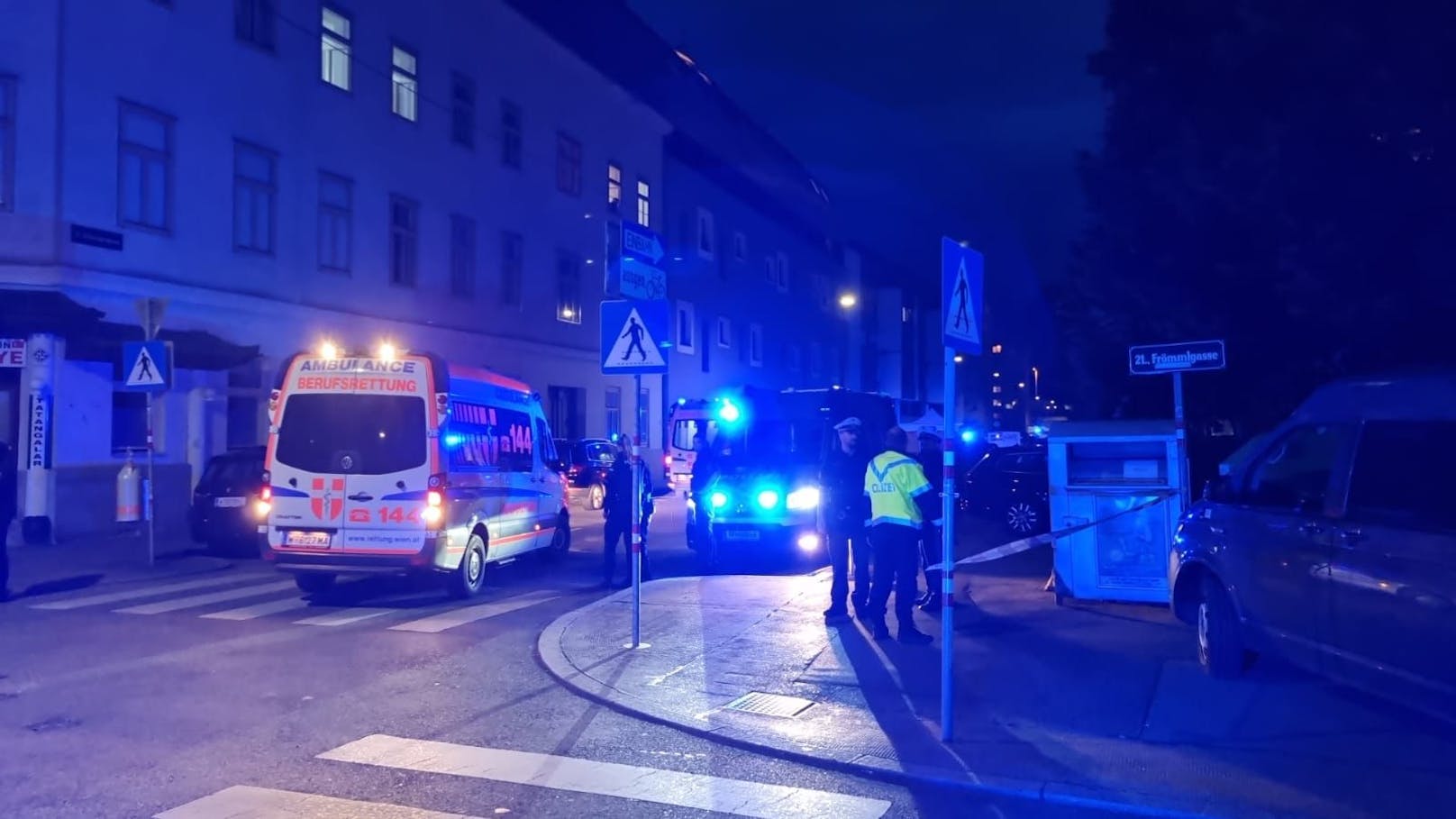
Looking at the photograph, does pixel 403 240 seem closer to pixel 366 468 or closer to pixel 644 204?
pixel 644 204

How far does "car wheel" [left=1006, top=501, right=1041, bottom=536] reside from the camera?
20625 millimetres

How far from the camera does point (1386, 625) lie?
19.6 ft

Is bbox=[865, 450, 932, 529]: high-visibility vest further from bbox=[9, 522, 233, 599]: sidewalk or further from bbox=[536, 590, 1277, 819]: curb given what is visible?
bbox=[9, 522, 233, 599]: sidewalk

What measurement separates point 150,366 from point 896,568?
11.1m

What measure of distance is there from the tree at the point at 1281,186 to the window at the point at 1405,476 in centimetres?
431

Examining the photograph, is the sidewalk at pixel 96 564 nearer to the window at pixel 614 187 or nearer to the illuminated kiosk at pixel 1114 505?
the illuminated kiosk at pixel 1114 505

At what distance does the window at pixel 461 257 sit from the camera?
27.8 meters

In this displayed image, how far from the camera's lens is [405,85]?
2578cm

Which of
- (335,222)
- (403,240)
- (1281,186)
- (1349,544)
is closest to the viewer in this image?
(1349,544)

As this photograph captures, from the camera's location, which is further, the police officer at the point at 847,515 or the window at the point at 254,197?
the window at the point at 254,197

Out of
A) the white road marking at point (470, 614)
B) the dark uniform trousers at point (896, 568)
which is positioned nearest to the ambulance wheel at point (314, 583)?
the white road marking at point (470, 614)

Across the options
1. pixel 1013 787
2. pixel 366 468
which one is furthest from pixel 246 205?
pixel 1013 787

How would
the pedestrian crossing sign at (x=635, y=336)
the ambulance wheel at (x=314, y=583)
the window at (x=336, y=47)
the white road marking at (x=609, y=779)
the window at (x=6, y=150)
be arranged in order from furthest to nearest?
1. the window at (x=336, y=47)
2. the window at (x=6, y=150)
3. the ambulance wheel at (x=314, y=583)
4. the pedestrian crossing sign at (x=635, y=336)
5. the white road marking at (x=609, y=779)

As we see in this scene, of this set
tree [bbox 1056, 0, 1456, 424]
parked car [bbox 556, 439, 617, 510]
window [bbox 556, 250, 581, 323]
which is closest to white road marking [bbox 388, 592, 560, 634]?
tree [bbox 1056, 0, 1456, 424]
